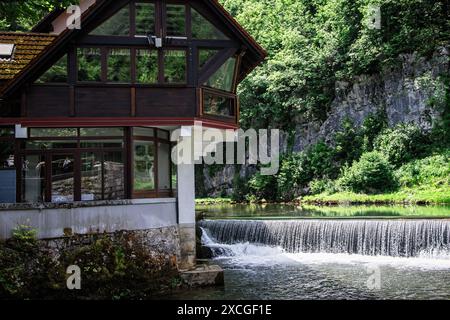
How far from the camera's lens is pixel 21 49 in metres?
18.8

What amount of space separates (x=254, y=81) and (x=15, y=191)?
44.6 m

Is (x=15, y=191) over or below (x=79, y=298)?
over

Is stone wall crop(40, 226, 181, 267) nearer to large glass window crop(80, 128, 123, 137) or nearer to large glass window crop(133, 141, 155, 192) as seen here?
large glass window crop(133, 141, 155, 192)

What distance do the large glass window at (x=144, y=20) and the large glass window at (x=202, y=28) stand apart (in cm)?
136

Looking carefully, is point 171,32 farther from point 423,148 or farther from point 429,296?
point 423,148

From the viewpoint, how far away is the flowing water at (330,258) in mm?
15727

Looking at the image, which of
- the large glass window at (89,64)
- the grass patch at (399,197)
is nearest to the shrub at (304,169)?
the grass patch at (399,197)

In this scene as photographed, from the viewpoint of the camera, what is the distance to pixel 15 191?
1683 centimetres

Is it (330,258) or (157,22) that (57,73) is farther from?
(330,258)

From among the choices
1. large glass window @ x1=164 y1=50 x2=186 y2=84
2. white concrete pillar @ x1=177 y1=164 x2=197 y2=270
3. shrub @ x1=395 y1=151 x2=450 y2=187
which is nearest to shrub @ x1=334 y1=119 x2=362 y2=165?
shrub @ x1=395 y1=151 x2=450 y2=187

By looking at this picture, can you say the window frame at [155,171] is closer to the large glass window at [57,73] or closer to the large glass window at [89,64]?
the large glass window at [89,64]

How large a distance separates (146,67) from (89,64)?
1817 millimetres

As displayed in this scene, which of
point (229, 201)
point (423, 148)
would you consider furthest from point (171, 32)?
point (229, 201)
